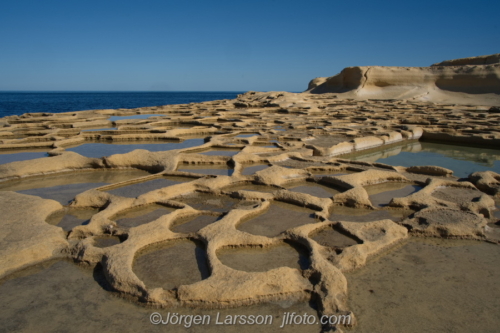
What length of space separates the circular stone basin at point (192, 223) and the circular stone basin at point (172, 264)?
224 millimetres

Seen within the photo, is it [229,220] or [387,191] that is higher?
[229,220]

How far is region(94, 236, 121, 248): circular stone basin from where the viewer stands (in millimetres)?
2340

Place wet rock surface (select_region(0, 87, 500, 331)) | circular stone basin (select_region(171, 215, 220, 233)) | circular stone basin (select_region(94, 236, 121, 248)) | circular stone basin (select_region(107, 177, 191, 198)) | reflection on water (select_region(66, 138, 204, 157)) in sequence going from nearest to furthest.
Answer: wet rock surface (select_region(0, 87, 500, 331)) → circular stone basin (select_region(94, 236, 121, 248)) → circular stone basin (select_region(171, 215, 220, 233)) → circular stone basin (select_region(107, 177, 191, 198)) → reflection on water (select_region(66, 138, 204, 157))

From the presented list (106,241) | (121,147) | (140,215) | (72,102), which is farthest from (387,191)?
(72,102)

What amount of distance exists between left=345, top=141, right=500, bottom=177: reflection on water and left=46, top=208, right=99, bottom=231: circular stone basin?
397 cm

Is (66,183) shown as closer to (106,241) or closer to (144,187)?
(144,187)

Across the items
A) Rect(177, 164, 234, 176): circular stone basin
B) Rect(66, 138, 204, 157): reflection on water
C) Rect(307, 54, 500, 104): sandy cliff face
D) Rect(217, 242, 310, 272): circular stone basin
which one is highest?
Rect(307, 54, 500, 104): sandy cliff face

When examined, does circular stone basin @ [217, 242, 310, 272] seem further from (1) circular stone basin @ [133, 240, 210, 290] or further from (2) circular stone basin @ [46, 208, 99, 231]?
(2) circular stone basin @ [46, 208, 99, 231]

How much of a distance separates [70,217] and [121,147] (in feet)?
11.3

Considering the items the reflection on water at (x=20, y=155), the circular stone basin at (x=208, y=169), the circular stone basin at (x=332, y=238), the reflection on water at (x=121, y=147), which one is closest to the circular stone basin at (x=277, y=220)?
the circular stone basin at (x=332, y=238)

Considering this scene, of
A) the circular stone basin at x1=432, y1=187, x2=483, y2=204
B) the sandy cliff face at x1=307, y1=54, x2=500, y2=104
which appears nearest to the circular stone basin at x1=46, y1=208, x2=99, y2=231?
the circular stone basin at x1=432, y1=187, x2=483, y2=204

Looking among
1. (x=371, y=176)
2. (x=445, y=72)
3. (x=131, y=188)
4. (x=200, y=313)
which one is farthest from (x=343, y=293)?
(x=445, y=72)

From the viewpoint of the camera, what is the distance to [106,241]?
2385 mm

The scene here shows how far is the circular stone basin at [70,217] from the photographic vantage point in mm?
2691
